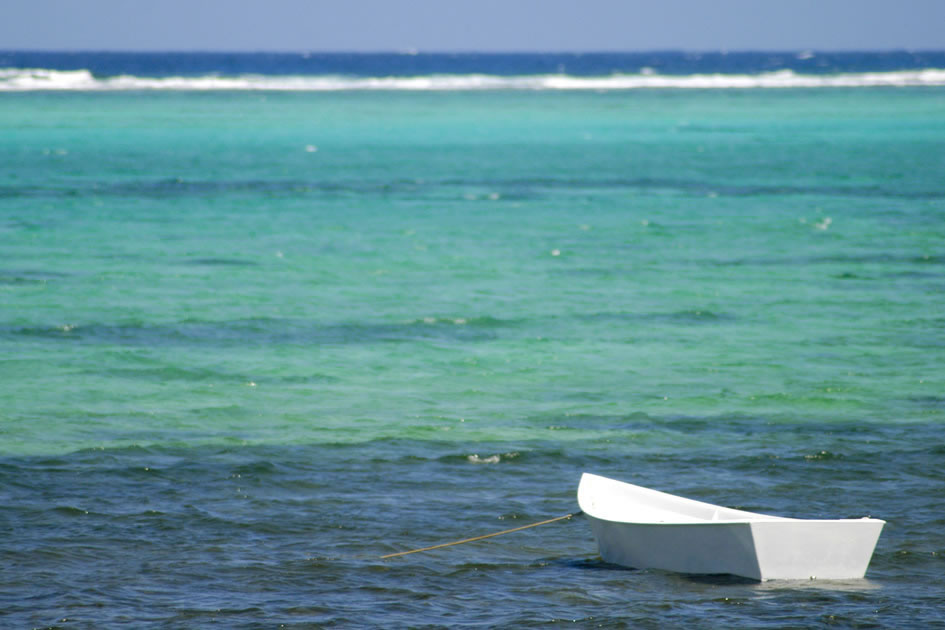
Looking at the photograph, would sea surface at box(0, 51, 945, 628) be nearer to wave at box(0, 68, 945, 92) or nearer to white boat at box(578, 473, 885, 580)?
white boat at box(578, 473, 885, 580)

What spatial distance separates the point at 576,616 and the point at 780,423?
21.2ft

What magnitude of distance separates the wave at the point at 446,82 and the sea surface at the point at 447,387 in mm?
75967

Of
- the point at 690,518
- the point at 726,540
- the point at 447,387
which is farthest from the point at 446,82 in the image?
the point at 726,540

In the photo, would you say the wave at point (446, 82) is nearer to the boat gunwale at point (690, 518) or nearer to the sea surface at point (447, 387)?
the sea surface at point (447, 387)

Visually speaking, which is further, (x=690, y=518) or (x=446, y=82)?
(x=446, y=82)

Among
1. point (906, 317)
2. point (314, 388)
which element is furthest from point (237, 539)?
point (906, 317)

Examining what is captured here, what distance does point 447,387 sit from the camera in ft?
58.9

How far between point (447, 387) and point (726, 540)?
7711mm

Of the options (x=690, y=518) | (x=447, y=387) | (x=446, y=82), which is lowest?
(x=447, y=387)

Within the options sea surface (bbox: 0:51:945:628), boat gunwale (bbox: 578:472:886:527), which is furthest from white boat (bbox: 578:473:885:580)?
sea surface (bbox: 0:51:945:628)

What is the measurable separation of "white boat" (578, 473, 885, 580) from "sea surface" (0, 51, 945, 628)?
0.16 meters

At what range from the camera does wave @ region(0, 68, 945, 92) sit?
120969mm

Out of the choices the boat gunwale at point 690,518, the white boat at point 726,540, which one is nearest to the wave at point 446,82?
the boat gunwale at point 690,518

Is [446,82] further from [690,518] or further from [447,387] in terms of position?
[690,518]
